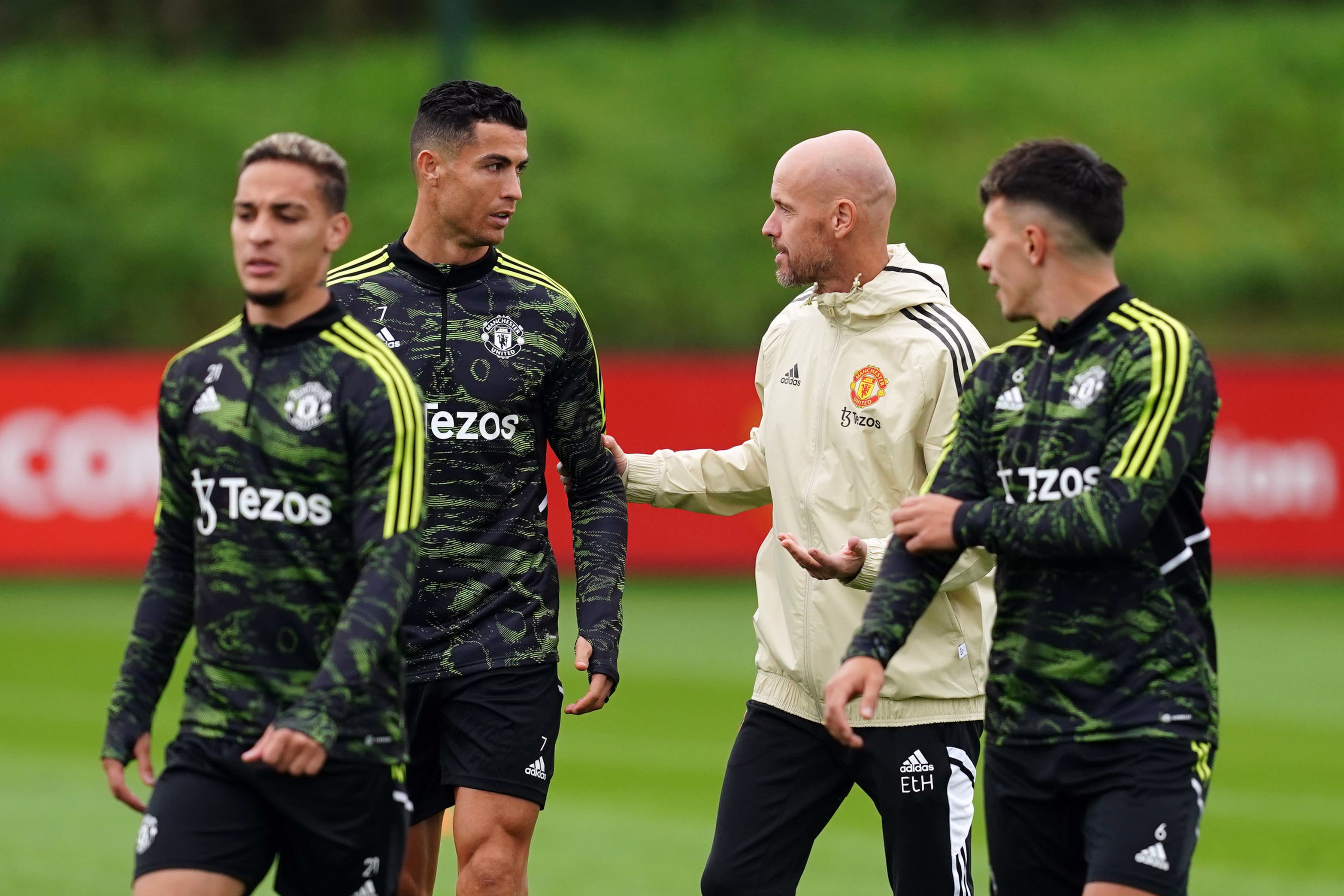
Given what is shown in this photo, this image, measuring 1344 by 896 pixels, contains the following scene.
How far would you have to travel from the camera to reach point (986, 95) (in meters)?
32.1

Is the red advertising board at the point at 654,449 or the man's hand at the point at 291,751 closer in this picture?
the man's hand at the point at 291,751

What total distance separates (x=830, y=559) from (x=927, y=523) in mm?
729

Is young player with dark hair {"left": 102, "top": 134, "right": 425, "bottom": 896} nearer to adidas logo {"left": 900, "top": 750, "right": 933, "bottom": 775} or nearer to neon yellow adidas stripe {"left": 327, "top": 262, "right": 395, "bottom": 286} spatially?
neon yellow adidas stripe {"left": 327, "top": 262, "right": 395, "bottom": 286}

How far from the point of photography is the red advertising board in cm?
1733

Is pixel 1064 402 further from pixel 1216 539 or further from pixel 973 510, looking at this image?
pixel 1216 539

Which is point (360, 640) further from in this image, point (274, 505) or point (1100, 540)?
point (1100, 540)

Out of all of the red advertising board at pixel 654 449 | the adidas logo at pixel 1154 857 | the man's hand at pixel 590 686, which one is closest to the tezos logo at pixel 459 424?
the man's hand at pixel 590 686

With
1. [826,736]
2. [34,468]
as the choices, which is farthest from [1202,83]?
[826,736]

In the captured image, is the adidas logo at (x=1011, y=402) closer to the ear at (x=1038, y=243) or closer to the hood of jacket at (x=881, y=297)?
the ear at (x=1038, y=243)

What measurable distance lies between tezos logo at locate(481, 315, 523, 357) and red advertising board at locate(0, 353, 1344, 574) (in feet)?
38.8

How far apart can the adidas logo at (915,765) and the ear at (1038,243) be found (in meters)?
1.70

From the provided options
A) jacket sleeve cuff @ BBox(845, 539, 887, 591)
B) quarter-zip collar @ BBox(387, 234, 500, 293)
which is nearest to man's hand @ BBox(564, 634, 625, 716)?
jacket sleeve cuff @ BBox(845, 539, 887, 591)

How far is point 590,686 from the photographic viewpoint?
568 centimetres

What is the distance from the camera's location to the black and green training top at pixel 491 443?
5652 millimetres
